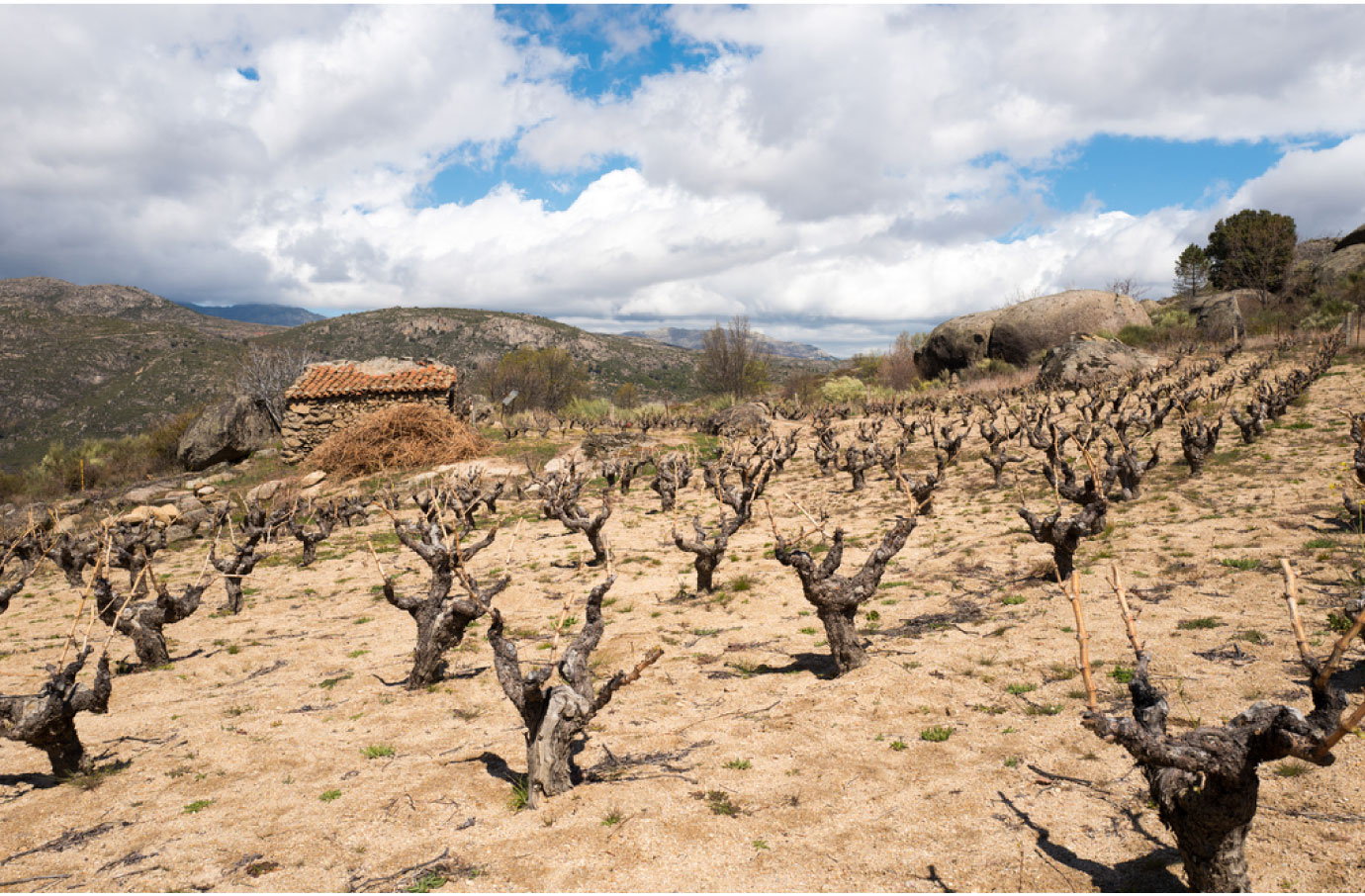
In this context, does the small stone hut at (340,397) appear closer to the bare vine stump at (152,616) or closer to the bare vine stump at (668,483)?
the bare vine stump at (668,483)

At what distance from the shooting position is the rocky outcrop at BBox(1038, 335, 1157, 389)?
31250 millimetres

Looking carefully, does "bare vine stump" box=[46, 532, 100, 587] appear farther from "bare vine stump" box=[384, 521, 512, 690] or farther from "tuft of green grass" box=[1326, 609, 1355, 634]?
"tuft of green grass" box=[1326, 609, 1355, 634]

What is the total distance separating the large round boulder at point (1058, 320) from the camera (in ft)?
122

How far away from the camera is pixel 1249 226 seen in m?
40.7

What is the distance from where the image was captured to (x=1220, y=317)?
34.9 meters

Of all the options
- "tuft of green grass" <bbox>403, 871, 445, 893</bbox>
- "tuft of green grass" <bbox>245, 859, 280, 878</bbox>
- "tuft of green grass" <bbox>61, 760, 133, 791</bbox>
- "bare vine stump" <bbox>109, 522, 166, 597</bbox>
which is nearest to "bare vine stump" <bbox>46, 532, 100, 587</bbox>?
"bare vine stump" <bbox>109, 522, 166, 597</bbox>

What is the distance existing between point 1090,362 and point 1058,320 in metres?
6.73

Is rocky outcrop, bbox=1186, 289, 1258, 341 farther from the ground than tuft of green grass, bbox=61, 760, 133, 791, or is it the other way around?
rocky outcrop, bbox=1186, 289, 1258, 341

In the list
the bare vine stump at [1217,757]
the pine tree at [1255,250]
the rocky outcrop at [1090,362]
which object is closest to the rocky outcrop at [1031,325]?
the rocky outcrop at [1090,362]

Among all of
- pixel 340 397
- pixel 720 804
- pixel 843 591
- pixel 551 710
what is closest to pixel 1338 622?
pixel 843 591

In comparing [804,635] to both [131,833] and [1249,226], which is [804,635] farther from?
[1249,226]

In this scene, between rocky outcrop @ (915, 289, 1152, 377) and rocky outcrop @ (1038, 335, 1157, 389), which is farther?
rocky outcrop @ (915, 289, 1152, 377)

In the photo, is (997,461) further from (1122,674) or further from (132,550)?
(132,550)

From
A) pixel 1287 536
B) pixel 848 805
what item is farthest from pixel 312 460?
pixel 1287 536
